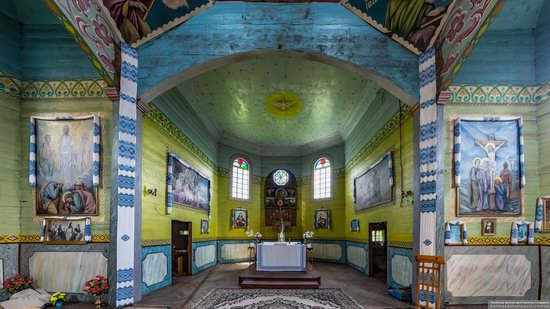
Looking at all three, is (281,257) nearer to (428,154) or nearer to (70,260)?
(428,154)

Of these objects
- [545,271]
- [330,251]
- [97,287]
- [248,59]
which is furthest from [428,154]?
[330,251]

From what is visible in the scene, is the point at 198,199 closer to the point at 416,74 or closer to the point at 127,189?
the point at 127,189

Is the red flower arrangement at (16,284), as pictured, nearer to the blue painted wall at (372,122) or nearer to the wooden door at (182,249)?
the wooden door at (182,249)

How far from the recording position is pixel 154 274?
26.7ft

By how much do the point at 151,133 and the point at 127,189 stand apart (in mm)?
1983

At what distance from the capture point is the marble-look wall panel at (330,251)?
49.0ft

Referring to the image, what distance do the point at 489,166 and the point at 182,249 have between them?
9.28 meters

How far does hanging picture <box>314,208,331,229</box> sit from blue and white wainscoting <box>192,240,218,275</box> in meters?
4.92

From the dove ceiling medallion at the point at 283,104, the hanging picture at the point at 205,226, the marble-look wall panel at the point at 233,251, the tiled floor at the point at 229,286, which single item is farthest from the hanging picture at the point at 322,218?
the hanging picture at the point at 205,226

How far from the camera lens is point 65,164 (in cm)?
698

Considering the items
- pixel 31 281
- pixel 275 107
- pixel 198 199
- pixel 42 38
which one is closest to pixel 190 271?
pixel 198 199

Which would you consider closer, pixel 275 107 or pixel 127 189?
pixel 127 189

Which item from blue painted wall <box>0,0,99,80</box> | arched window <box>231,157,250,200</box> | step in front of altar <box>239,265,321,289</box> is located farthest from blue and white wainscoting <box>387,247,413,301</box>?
arched window <box>231,157,250,200</box>

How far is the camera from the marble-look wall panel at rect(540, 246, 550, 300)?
656 cm
